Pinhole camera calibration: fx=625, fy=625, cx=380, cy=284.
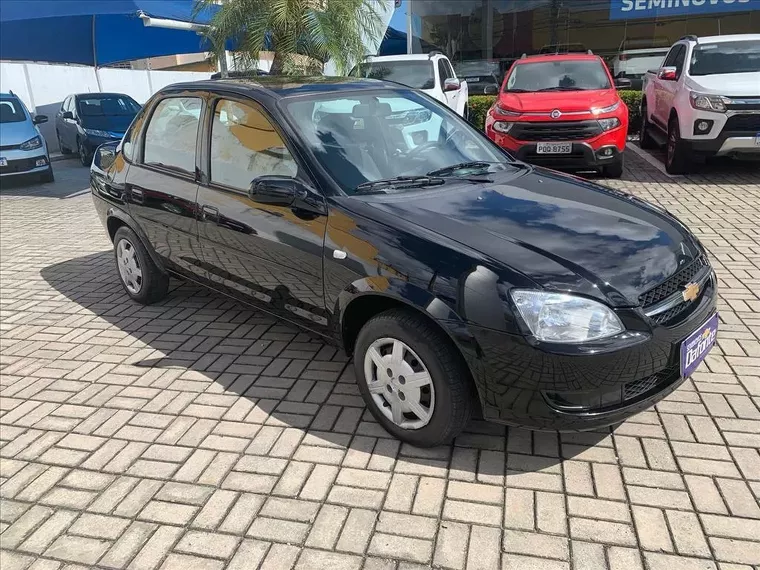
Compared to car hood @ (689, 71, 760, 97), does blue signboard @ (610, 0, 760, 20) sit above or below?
above

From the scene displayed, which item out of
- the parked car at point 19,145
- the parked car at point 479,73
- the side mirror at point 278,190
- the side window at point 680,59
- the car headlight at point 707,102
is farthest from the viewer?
the parked car at point 479,73

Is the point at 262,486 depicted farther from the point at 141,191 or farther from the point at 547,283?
the point at 141,191

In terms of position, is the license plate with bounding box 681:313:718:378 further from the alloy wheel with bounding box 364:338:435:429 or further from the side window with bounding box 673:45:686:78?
the side window with bounding box 673:45:686:78

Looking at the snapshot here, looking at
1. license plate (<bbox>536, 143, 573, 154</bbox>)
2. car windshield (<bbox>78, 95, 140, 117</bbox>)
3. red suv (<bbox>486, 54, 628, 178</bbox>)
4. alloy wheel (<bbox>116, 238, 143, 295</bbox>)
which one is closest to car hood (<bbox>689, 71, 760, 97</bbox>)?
red suv (<bbox>486, 54, 628, 178</bbox>)

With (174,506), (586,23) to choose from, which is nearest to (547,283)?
(174,506)

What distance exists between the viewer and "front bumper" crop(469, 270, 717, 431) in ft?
8.21

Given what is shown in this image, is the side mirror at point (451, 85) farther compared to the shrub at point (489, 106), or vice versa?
the shrub at point (489, 106)

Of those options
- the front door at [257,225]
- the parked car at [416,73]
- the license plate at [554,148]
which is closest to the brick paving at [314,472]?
the front door at [257,225]

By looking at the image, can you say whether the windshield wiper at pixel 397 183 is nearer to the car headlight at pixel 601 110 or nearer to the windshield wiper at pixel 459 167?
the windshield wiper at pixel 459 167

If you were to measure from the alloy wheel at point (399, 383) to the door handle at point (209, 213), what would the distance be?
1452mm

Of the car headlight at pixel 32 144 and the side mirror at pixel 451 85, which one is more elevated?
the side mirror at pixel 451 85

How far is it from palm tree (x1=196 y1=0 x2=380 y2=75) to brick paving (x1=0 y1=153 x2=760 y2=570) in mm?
6847

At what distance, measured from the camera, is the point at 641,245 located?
288cm

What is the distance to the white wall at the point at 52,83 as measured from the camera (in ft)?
54.9
